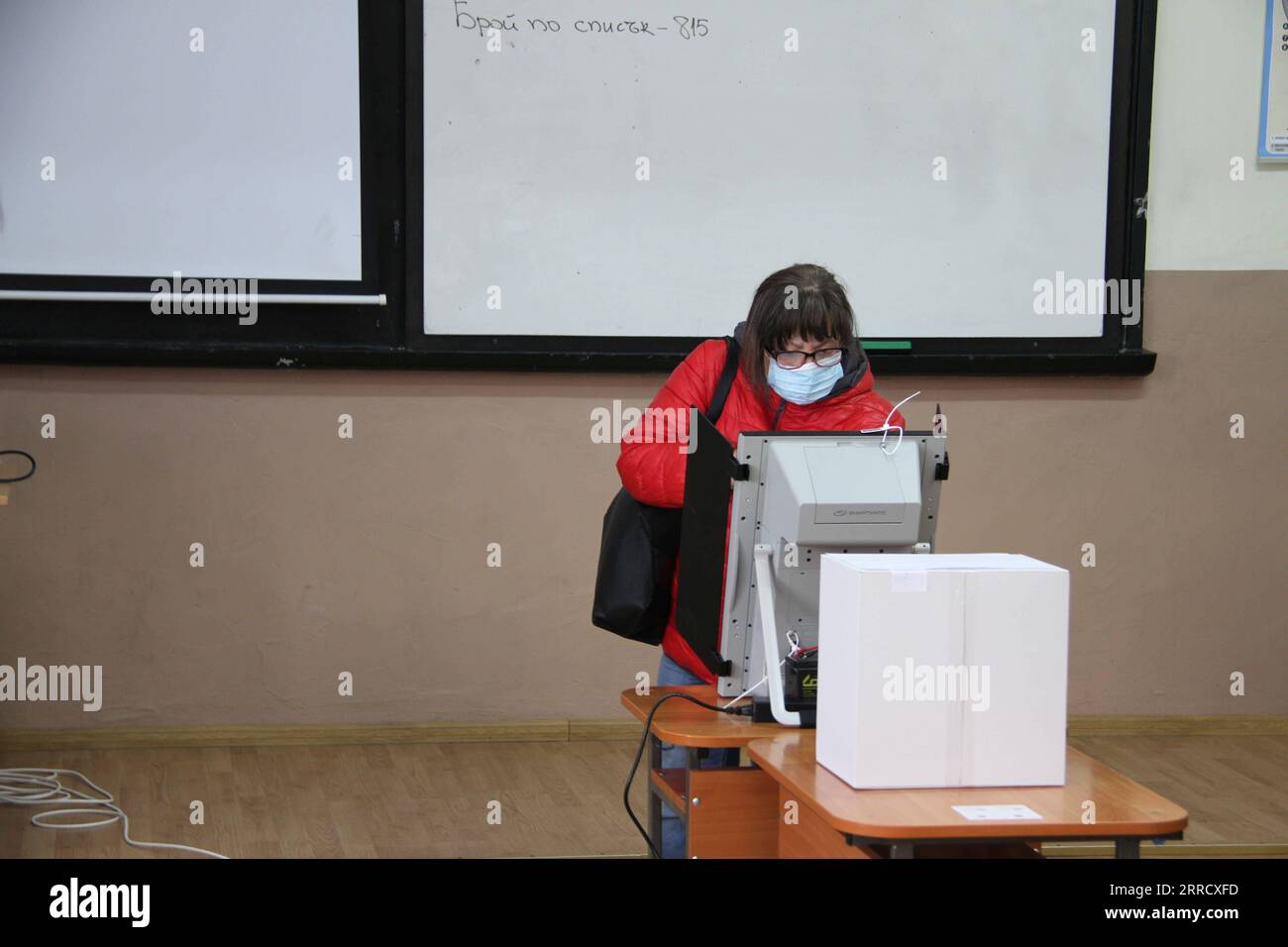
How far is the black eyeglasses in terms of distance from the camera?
259 centimetres

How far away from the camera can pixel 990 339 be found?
180 inches

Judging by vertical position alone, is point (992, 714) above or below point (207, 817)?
above

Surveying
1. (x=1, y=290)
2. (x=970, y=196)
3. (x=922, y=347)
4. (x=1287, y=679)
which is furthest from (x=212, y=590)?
(x=1287, y=679)

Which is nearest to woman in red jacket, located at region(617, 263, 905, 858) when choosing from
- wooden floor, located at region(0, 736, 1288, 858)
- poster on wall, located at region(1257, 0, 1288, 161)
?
wooden floor, located at region(0, 736, 1288, 858)

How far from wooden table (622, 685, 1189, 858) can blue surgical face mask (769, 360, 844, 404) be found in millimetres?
548

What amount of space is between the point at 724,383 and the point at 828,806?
3.16 ft

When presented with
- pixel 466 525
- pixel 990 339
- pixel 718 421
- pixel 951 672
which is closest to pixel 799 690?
pixel 951 672

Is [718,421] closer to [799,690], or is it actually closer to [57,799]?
[799,690]

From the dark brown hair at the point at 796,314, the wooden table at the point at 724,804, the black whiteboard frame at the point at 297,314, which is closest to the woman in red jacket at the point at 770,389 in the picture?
the dark brown hair at the point at 796,314

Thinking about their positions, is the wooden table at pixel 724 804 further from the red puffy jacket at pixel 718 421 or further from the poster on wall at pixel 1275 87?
the poster on wall at pixel 1275 87

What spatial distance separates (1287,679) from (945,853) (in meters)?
3.14

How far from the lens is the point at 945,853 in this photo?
82.0 inches

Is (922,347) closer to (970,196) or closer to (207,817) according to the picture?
(970,196)

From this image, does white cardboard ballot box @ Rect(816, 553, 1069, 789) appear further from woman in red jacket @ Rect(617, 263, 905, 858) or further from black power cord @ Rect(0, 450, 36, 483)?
black power cord @ Rect(0, 450, 36, 483)
